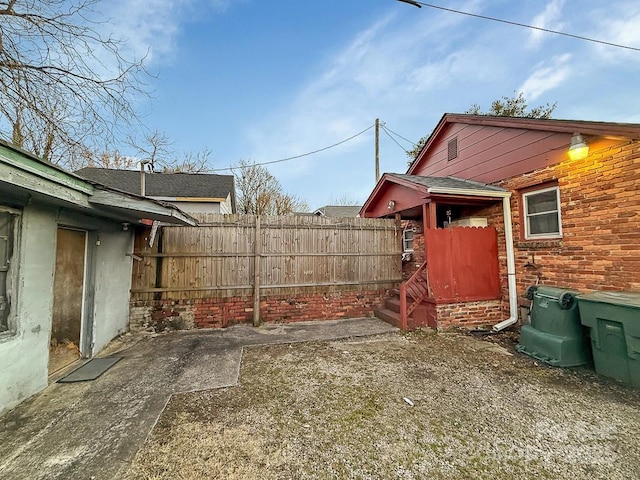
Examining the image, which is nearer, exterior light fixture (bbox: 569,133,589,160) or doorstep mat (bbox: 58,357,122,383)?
doorstep mat (bbox: 58,357,122,383)

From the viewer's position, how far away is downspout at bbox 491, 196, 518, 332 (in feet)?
17.4

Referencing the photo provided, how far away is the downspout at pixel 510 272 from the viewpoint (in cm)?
529

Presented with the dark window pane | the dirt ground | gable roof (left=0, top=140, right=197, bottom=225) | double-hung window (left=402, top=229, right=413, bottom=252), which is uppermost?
the dark window pane

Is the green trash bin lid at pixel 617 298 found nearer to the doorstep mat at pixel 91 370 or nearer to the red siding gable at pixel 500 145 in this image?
the red siding gable at pixel 500 145

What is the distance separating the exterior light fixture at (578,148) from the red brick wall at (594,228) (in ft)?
0.49

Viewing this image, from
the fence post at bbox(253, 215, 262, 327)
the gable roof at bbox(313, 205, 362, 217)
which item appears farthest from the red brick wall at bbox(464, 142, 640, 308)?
the gable roof at bbox(313, 205, 362, 217)

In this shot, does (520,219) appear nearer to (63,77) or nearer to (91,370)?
(91,370)

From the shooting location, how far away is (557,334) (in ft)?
12.4

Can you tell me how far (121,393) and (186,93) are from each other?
726 centimetres

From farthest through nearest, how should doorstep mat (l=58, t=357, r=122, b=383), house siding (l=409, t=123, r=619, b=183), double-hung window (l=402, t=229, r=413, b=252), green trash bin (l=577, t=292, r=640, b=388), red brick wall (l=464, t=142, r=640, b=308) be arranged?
1. double-hung window (l=402, t=229, r=413, b=252)
2. house siding (l=409, t=123, r=619, b=183)
3. red brick wall (l=464, t=142, r=640, b=308)
4. doorstep mat (l=58, t=357, r=122, b=383)
5. green trash bin (l=577, t=292, r=640, b=388)

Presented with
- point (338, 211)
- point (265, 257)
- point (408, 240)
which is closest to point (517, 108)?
point (408, 240)

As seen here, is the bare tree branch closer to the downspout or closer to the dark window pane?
the downspout

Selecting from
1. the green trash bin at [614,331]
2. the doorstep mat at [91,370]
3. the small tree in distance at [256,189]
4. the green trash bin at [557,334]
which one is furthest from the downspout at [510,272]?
the small tree in distance at [256,189]

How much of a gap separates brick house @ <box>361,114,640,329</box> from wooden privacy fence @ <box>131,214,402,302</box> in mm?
1030
